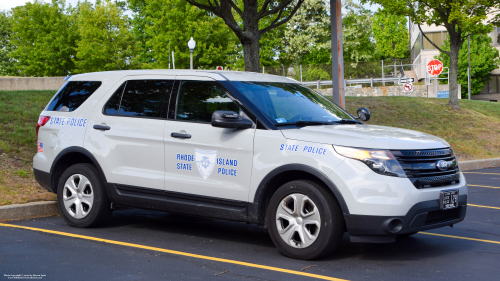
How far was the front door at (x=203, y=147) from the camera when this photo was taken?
18.7ft

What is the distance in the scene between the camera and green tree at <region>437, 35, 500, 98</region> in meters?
54.7

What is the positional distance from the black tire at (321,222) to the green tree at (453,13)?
54.4 feet

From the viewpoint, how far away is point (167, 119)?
6254 millimetres

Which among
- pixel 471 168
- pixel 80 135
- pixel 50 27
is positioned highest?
pixel 50 27

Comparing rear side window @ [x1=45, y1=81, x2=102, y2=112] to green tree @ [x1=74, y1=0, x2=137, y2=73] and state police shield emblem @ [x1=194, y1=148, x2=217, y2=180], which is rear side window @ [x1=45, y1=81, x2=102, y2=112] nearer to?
state police shield emblem @ [x1=194, y1=148, x2=217, y2=180]

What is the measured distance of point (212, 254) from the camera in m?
5.65

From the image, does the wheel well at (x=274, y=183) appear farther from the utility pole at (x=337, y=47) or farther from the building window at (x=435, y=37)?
the building window at (x=435, y=37)

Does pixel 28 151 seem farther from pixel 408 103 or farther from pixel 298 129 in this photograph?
pixel 408 103

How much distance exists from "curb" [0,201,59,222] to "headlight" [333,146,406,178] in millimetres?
4798

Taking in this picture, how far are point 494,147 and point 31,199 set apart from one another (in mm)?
13746

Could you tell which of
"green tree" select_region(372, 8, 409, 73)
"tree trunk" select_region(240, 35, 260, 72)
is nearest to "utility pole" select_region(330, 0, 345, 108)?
"tree trunk" select_region(240, 35, 260, 72)

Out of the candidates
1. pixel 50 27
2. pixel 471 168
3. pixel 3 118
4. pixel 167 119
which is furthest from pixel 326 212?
pixel 50 27

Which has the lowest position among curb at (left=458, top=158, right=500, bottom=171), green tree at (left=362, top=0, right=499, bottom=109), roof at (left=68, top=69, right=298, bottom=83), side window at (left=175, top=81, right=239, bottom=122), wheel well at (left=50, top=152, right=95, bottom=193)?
curb at (left=458, top=158, right=500, bottom=171)

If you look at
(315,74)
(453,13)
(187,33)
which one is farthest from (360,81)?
(453,13)
